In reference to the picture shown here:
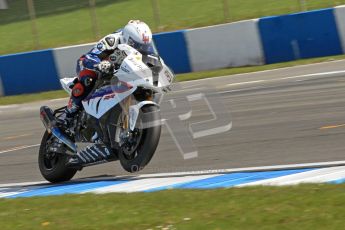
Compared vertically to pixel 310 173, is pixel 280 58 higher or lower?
lower

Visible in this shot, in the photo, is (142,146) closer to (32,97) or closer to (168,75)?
(168,75)

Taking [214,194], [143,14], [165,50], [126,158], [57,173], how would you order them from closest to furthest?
[214,194] < [126,158] < [57,173] < [165,50] < [143,14]

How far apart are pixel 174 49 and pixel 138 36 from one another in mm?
12181

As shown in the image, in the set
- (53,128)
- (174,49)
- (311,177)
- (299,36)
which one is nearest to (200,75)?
(174,49)

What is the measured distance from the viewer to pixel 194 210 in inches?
255

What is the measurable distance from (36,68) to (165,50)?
3.51m

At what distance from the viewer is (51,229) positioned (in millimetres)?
6402

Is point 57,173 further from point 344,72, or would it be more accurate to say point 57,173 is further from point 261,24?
point 261,24

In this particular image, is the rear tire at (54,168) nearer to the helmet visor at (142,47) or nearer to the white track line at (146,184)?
the white track line at (146,184)

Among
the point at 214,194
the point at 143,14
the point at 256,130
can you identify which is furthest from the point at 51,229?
the point at 143,14

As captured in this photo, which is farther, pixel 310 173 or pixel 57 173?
pixel 57 173

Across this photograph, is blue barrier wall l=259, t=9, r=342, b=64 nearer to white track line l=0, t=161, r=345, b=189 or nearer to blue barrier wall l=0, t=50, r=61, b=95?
blue barrier wall l=0, t=50, r=61, b=95

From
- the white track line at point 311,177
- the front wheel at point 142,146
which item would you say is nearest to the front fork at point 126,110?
the front wheel at point 142,146

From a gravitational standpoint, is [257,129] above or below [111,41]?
below
